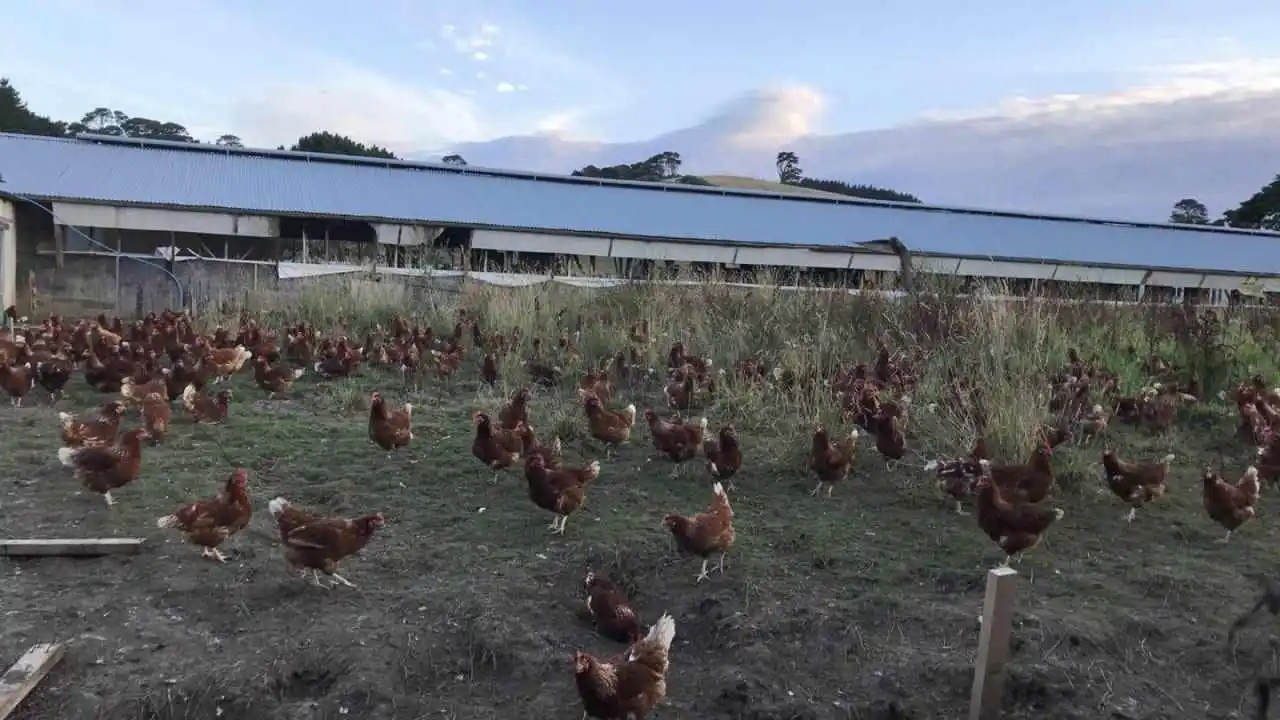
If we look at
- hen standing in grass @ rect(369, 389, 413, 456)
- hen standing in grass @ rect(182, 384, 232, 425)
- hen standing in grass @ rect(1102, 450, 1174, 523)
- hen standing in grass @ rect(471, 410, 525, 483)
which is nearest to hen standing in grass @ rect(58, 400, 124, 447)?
hen standing in grass @ rect(182, 384, 232, 425)

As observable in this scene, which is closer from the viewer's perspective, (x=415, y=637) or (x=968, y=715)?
(x=968, y=715)

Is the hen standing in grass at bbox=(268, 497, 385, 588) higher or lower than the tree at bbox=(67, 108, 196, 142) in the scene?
lower

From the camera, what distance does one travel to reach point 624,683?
121 inches

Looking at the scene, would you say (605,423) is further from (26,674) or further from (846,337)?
(846,337)

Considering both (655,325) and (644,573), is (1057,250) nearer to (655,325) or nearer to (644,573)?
(655,325)

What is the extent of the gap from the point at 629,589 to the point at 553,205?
22.2 metres

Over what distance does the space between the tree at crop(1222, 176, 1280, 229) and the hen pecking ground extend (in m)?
42.1

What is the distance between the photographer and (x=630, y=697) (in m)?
3.08

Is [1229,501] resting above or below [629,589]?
above

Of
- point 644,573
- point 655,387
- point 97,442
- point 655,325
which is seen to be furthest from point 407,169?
point 644,573

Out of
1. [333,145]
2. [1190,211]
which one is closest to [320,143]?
[333,145]

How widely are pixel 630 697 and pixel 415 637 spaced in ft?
3.69

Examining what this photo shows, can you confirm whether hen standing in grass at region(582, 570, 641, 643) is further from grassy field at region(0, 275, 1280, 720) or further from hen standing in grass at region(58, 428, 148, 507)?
hen standing in grass at region(58, 428, 148, 507)

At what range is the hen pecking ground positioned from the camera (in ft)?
10.9
